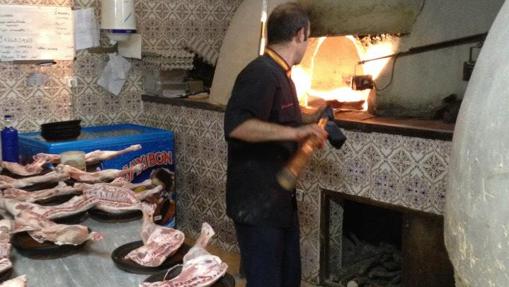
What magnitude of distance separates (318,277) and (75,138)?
245 centimetres

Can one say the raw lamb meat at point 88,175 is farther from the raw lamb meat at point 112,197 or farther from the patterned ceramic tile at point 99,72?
the patterned ceramic tile at point 99,72

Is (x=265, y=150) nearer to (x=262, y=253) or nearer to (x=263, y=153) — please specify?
(x=263, y=153)

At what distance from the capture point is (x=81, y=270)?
81.0 inches

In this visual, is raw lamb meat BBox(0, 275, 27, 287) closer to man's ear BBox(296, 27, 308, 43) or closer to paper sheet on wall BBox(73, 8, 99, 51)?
man's ear BBox(296, 27, 308, 43)

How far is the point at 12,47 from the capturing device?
508cm

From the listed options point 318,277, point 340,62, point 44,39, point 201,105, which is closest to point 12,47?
point 44,39

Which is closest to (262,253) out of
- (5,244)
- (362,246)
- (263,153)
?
(263,153)

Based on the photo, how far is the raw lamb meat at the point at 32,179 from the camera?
9.60 ft

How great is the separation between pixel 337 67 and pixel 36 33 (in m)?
2.81

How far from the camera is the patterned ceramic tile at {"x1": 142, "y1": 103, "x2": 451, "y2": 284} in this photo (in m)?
3.73

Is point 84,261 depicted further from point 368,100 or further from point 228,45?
point 228,45

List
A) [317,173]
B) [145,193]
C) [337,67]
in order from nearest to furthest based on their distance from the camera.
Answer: [145,193], [317,173], [337,67]

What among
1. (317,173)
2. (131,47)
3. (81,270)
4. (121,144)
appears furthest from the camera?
(131,47)

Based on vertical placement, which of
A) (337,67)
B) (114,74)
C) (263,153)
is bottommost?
(263,153)
